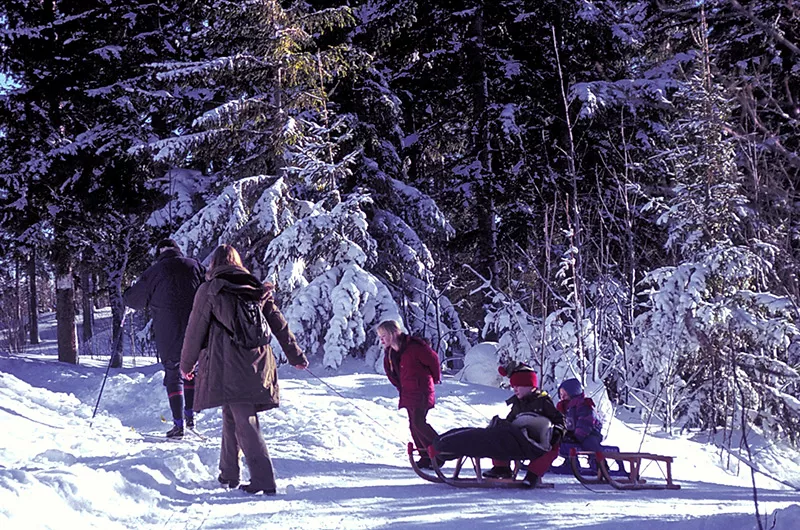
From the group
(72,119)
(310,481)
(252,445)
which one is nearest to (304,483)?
(310,481)

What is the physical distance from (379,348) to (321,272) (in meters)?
1.74

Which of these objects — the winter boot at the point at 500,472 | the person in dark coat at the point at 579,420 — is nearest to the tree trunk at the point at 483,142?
the person in dark coat at the point at 579,420

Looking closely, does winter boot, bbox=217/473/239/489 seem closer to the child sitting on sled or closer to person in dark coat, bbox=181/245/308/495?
person in dark coat, bbox=181/245/308/495

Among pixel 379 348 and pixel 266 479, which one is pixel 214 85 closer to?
pixel 379 348

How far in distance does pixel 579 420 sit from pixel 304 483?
2.85 metres

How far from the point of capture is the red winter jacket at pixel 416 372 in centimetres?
702

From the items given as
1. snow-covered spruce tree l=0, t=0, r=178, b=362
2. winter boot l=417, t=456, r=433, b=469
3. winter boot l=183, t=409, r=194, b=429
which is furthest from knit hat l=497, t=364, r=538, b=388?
snow-covered spruce tree l=0, t=0, r=178, b=362

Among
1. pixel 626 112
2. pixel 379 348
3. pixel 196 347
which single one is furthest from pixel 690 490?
pixel 626 112

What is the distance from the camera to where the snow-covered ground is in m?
4.69

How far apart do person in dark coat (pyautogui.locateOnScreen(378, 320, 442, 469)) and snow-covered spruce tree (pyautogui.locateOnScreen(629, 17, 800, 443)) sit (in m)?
5.24

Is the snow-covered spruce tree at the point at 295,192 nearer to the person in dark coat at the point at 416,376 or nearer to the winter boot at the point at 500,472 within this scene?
the person in dark coat at the point at 416,376

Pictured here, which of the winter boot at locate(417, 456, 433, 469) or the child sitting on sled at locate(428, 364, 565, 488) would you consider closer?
the child sitting on sled at locate(428, 364, 565, 488)

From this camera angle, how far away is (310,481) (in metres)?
6.17

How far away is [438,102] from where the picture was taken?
772 inches
